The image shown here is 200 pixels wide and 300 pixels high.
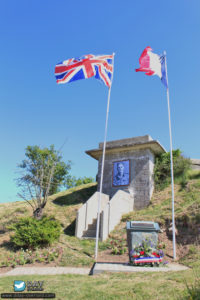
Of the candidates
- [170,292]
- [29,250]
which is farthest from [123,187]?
[170,292]

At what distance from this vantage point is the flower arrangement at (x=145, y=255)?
7.81 m

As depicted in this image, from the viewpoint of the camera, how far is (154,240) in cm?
844

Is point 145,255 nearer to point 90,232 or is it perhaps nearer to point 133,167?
point 90,232

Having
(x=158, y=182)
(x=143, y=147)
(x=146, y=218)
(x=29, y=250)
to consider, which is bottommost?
(x=29, y=250)

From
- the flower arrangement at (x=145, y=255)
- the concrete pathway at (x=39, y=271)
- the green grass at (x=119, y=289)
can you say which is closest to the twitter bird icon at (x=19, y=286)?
the green grass at (x=119, y=289)

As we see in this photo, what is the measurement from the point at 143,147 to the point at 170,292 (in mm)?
13783

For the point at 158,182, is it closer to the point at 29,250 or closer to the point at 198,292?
the point at 29,250

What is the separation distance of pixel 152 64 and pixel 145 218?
8490 mm

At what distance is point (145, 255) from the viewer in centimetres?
792

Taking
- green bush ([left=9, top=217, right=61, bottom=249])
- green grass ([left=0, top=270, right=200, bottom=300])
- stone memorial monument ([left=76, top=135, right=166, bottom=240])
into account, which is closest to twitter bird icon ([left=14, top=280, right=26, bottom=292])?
green grass ([left=0, top=270, right=200, bottom=300])

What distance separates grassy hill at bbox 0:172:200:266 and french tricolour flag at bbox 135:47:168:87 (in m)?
6.98

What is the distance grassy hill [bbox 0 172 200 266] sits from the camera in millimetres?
9852

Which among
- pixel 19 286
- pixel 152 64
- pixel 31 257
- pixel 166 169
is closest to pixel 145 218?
pixel 166 169

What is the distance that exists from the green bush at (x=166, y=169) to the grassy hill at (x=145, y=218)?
24.4 inches
